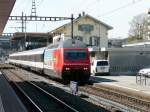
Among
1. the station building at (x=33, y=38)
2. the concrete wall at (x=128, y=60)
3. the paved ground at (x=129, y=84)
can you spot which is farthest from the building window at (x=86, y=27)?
the paved ground at (x=129, y=84)

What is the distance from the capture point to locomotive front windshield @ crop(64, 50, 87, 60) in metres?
33.0

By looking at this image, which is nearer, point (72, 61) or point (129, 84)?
point (72, 61)

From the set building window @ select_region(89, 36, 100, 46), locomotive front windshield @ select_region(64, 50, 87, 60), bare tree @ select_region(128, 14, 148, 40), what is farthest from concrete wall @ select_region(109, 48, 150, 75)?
bare tree @ select_region(128, 14, 148, 40)

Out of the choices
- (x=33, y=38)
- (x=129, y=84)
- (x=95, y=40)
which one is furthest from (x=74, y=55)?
(x=33, y=38)

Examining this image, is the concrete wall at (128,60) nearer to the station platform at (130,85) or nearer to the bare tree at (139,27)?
the station platform at (130,85)

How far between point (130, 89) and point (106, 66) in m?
18.2

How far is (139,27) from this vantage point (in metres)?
135

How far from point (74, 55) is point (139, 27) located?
10338 cm

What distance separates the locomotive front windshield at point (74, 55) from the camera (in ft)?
108

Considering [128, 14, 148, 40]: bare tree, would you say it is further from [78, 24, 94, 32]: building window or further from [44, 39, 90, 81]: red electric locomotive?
[44, 39, 90, 81]: red electric locomotive

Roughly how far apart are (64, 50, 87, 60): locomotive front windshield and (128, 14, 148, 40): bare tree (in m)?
98.3

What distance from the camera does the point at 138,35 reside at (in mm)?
132125

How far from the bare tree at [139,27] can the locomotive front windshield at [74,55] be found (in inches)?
3868

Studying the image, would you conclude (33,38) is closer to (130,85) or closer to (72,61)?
(72,61)
